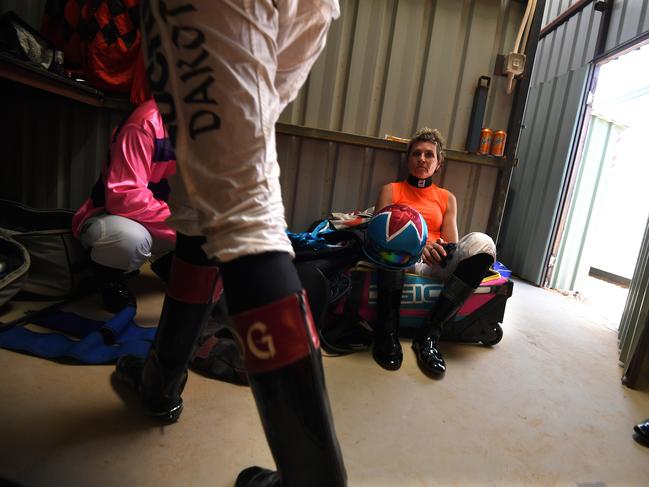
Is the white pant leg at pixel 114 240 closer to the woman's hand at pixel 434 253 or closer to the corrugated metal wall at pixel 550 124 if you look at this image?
the woman's hand at pixel 434 253

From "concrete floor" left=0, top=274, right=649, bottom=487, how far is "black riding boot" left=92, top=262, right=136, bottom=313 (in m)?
0.17

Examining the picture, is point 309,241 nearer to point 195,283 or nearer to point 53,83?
point 195,283

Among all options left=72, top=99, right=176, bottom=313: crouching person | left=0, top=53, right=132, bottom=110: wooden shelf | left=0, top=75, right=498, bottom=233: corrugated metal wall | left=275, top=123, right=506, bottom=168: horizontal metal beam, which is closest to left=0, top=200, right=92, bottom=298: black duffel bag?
left=72, top=99, right=176, bottom=313: crouching person

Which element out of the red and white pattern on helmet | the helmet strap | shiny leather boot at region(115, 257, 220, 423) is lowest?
shiny leather boot at region(115, 257, 220, 423)

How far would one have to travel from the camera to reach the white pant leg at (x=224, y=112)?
1.34ft

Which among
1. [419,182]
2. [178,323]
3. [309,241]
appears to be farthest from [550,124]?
[178,323]

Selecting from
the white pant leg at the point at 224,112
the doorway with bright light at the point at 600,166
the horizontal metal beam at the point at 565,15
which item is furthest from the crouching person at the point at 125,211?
the horizontal metal beam at the point at 565,15

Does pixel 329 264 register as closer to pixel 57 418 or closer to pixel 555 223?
pixel 57 418

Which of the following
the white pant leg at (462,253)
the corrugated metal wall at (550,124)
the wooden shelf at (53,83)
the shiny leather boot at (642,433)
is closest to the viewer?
the shiny leather boot at (642,433)

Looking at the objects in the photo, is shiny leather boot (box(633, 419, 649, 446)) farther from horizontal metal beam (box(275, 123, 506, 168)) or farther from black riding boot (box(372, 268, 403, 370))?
horizontal metal beam (box(275, 123, 506, 168))

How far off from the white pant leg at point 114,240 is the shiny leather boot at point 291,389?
1202 millimetres

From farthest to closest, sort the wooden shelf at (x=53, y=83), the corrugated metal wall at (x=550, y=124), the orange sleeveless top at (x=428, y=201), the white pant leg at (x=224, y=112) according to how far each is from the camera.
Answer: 1. the corrugated metal wall at (x=550, y=124)
2. the orange sleeveless top at (x=428, y=201)
3. the wooden shelf at (x=53, y=83)
4. the white pant leg at (x=224, y=112)

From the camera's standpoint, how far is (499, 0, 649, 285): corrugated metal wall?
9.57 ft

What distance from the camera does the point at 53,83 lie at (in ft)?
5.28
